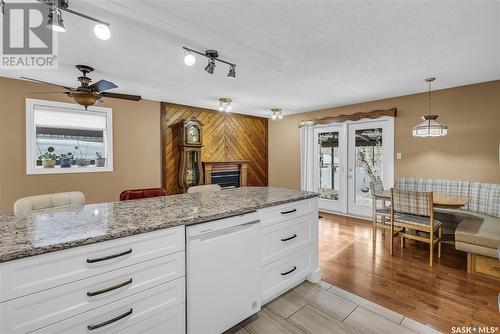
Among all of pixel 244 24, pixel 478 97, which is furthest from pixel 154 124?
pixel 478 97

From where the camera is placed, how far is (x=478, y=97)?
3.72 m

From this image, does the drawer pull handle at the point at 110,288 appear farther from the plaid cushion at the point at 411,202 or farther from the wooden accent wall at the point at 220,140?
the wooden accent wall at the point at 220,140

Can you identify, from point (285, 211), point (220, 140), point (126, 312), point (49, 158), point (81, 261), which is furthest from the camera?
point (220, 140)

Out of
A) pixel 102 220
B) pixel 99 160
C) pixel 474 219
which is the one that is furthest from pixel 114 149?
pixel 474 219

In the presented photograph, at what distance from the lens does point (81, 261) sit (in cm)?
117

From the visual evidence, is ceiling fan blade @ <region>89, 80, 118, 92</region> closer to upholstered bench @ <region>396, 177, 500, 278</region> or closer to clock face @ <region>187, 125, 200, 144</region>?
clock face @ <region>187, 125, 200, 144</region>

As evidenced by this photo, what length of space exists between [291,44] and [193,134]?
10.1 feet

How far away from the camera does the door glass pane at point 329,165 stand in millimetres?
5547

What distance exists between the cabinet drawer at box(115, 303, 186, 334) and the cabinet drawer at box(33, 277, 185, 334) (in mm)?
15

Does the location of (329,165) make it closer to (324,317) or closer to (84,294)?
(324,317)

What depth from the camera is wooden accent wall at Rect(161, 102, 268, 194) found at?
16.3 ft

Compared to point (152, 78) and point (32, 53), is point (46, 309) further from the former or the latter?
point (152, 78)

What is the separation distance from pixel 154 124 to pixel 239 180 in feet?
7.76

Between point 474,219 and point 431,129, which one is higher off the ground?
point 431,129
